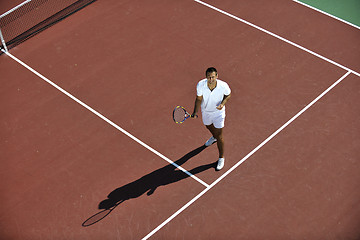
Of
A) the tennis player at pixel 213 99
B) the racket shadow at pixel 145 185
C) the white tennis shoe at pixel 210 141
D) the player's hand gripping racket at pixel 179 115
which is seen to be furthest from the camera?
the white tennis shoe at pixel 210 141

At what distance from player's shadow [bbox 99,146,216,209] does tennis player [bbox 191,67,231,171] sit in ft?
3.21

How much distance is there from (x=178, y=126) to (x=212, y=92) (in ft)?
7.40

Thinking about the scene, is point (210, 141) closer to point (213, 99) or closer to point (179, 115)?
point (179, 115)

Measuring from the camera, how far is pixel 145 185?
38.3 feet

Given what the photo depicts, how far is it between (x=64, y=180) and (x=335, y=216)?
5.35 meters

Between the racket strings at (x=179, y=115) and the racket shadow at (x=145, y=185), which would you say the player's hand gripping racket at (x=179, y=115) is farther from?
the racket shadow at (x=145, y=185)

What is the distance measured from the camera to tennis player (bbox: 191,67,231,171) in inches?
426

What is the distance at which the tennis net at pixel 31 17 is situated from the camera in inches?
617

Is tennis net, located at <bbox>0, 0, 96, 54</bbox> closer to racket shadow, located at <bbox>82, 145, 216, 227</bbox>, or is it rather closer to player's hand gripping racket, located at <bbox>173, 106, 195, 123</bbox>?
player's hand gripping racket, located at <bbox>173, 106, 195, 123</bbox>

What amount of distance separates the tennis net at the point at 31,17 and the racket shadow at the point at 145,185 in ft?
19.4

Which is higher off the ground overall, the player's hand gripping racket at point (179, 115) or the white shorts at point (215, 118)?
the white shorts at point (215, 118)

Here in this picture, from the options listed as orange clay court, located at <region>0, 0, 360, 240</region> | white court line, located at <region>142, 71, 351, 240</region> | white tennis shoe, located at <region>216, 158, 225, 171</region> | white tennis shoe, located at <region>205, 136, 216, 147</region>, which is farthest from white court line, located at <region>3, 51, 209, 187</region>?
white tennis shoe, located at <region>205, 136, 216, 147</region>

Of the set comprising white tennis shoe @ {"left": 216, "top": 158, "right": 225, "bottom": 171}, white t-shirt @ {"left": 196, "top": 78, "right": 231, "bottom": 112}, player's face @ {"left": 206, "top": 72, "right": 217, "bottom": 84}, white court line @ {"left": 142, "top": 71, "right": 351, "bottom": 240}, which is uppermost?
player's face @ {"left": 206, "top": 72, "right": 217, "bottom": 84}

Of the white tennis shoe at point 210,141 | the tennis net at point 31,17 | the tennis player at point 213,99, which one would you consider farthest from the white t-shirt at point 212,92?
the tennis net at point 31,17
